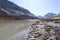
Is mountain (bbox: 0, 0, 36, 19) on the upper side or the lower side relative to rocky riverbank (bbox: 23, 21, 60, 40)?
upper

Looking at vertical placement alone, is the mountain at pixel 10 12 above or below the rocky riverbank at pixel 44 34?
above

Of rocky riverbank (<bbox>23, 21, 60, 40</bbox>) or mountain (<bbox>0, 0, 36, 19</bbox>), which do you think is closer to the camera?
rocky riverbank (<bbox>23, 21, 60, 40</bbox>)

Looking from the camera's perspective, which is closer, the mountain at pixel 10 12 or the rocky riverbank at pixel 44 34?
the rocky riverbank at pixel 44 34

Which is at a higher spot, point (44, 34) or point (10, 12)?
point (10, 12)

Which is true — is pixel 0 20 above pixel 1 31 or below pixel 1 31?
above

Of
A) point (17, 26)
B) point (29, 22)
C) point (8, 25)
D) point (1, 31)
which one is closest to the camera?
point (1, 31)

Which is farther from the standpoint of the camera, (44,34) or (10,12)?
(10,12)

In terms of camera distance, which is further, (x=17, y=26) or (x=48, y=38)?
(x=17, y=26)

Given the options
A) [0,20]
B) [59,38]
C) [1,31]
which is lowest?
[59,38]

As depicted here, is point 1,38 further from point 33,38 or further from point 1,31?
point 33,38

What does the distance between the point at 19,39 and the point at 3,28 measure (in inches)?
36.0

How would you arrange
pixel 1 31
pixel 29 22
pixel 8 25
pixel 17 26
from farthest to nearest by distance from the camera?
pixel 29 22
pixel 17 26
pixel 8 25
pixel 1 31

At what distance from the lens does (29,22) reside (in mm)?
6984

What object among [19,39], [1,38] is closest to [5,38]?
[1,38]
